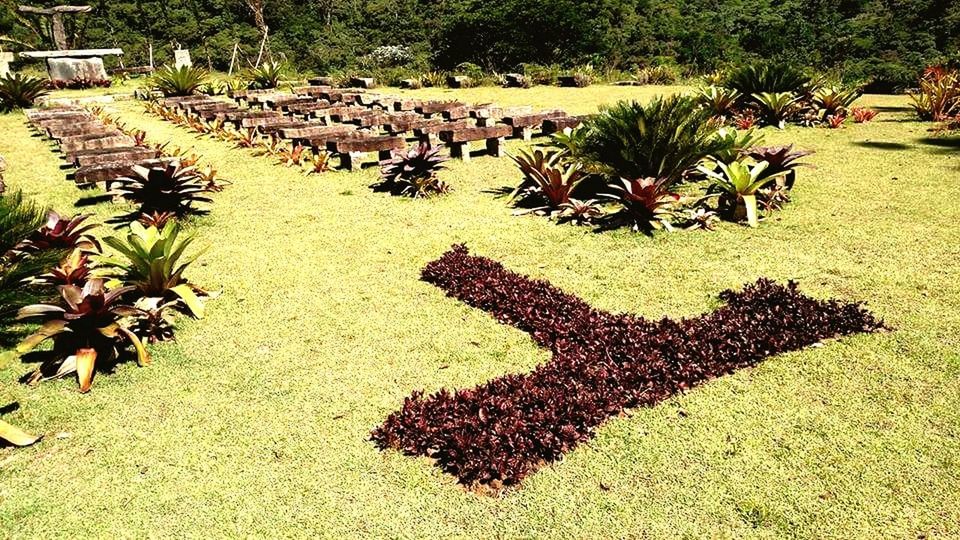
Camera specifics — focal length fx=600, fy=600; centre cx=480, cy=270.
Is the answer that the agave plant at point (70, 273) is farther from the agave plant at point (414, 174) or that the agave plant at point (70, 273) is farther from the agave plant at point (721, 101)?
the agave plant at point (721, 101)

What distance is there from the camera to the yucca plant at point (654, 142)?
6.34 meters

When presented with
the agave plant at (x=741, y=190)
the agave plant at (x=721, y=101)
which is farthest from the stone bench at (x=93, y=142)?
the agave plant at (x=721, y=101)

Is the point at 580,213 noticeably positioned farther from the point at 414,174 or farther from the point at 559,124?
the point at 559,124

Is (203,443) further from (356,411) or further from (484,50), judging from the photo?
(484,50)

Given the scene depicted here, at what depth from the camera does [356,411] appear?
3334mm

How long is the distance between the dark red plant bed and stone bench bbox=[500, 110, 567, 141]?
6.10m

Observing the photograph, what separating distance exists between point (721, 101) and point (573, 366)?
913 centimetres

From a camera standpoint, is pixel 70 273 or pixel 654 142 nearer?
pixel 70 273

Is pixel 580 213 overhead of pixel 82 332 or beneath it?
overhead

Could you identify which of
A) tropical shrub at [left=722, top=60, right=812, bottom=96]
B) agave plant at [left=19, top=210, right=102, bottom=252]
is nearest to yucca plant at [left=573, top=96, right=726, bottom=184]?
agave plant at [left=19, top=210, right=102, bottom=252]

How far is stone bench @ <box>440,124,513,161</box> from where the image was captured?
29.1 ft

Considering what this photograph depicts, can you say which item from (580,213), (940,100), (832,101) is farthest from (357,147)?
(940,100)

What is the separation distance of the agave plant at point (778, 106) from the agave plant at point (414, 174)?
6.36 m

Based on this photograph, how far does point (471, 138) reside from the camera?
29.5 feet
